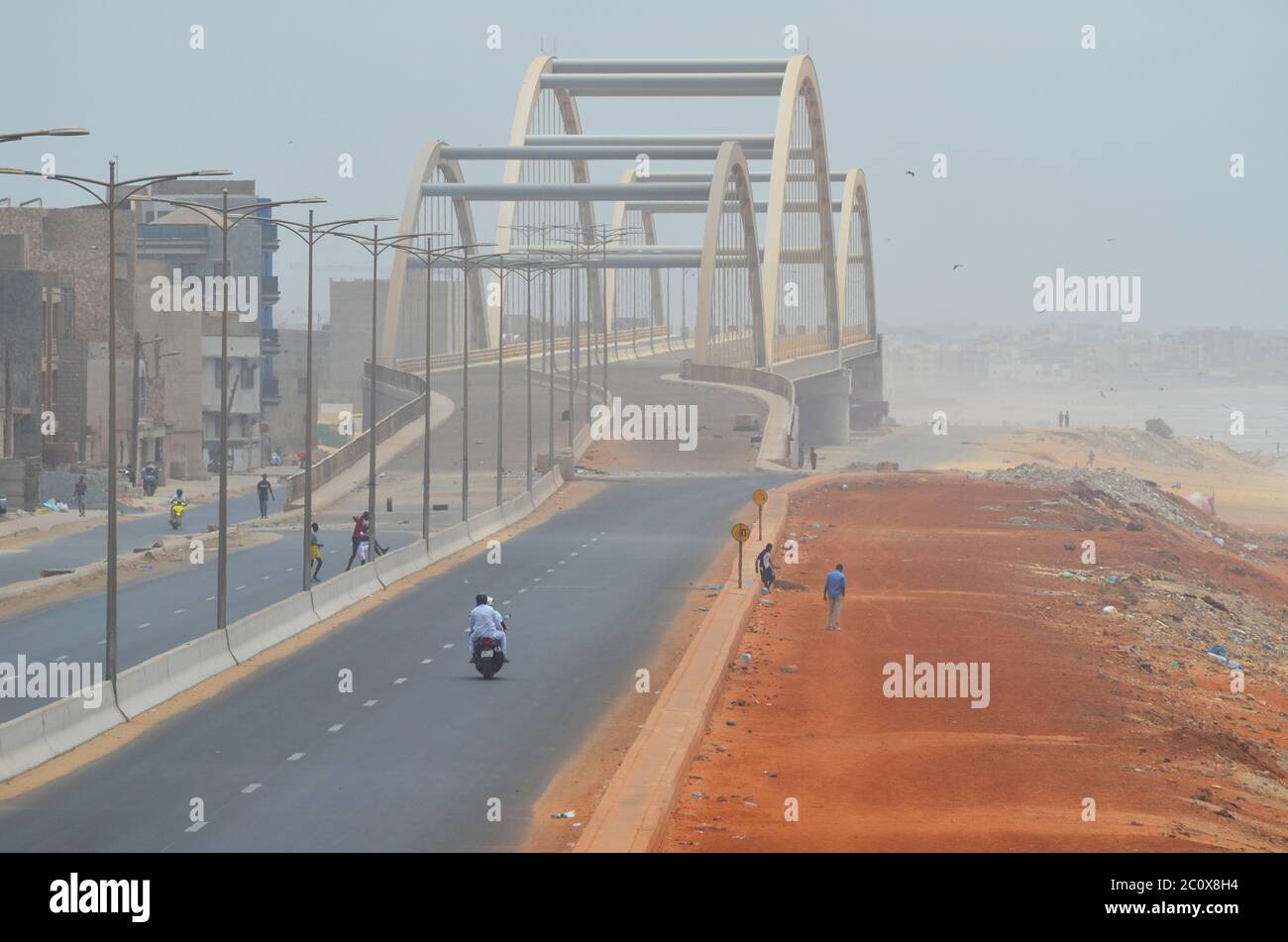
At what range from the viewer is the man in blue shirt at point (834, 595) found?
40.1 m

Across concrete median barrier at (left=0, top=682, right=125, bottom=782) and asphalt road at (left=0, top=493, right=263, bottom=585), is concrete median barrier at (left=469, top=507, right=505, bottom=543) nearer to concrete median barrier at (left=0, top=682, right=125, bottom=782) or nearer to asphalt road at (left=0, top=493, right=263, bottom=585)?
asphalt road at (left=0, top=493, right=263, bottom=585)

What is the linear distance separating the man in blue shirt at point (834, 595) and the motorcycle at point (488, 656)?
965cm

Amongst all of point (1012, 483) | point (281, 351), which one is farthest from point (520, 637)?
point (281, 351)

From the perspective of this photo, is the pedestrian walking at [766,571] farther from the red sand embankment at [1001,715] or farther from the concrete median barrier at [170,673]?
the concrete median barrier at [170,673]

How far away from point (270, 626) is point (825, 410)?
104589mm

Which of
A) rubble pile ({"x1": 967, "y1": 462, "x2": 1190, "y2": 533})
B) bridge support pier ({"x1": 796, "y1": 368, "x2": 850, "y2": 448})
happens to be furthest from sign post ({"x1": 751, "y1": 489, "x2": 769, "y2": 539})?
bridge support pier ({"x1": 796, "y1": 368, "x2": 850, "y2": 448})

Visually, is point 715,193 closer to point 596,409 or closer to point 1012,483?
point 596,409

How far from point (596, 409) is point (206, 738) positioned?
65651mm

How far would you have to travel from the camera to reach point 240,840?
20.3 metres

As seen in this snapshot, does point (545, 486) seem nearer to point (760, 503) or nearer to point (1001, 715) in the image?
point (760, 503)

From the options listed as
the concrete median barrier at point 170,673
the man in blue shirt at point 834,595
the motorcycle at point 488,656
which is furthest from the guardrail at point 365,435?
the motorcycle at point 488,656

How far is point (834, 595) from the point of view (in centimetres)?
4009
